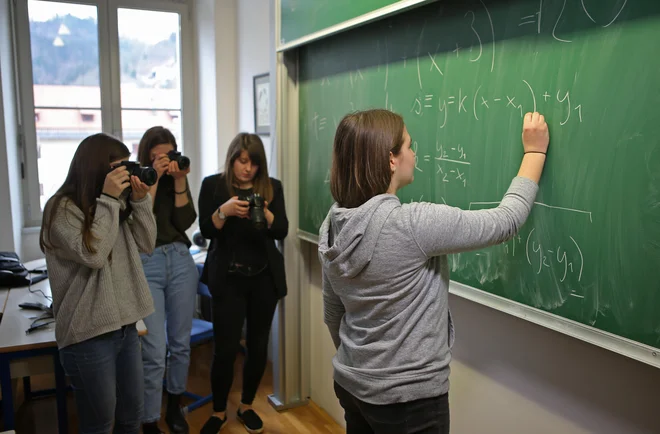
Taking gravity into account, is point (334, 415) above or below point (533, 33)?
below

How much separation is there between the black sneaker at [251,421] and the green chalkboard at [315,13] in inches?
72.4

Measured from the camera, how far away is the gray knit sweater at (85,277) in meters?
1.79

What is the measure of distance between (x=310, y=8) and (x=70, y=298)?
5.06 ft

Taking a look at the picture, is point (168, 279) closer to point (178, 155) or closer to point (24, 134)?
point (178, 155)

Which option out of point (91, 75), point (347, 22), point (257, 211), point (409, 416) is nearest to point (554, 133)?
point (409, 416)

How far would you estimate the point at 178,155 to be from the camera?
2537mm

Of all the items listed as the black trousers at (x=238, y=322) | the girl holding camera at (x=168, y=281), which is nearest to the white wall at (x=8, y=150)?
the girl holding camera at (x=168, y=281)

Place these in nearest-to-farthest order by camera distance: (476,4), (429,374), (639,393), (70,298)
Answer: (429,374)
(639,393)
(476,4)
(70,298)

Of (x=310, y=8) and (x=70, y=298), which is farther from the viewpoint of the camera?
(x=310, y=8)

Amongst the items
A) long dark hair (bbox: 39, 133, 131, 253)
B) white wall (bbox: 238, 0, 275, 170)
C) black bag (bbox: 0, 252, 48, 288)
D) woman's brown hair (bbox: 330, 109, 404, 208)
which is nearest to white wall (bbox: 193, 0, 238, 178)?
white wall (bbox: 238, 0, 275, 170)


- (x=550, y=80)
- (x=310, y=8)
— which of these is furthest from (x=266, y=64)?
(x=550, y=80)

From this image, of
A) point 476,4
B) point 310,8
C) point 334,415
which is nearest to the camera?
point 476,4

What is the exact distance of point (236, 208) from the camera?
2.39 meters

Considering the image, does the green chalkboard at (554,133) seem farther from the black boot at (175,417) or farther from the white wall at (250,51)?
the white wall at (250,51)
